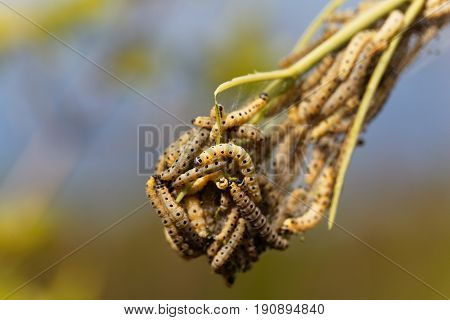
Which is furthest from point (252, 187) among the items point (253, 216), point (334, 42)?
point (334, 42)

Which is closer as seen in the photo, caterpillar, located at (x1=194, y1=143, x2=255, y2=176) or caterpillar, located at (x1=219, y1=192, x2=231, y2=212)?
caterpillar, located at (x1=194, y1=143, x2=255, y2=176)

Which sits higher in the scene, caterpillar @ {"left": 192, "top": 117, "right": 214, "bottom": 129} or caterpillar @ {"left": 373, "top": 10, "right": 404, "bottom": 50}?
caterpillar @ {"left": 373, "top": 10, "right": 404, "bottom": 50}

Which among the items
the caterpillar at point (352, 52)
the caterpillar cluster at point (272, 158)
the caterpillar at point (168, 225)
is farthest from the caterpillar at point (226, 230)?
the caterpillar at point (352, 52)

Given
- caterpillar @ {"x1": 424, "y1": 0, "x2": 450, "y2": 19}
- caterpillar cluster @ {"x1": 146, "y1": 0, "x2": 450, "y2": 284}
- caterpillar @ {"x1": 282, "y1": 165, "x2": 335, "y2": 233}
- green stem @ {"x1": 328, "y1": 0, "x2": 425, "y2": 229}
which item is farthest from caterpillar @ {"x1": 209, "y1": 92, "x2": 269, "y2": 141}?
caterpillar @ {"x1": 424, "y1": 0, "x2": 450, "y2": 19}

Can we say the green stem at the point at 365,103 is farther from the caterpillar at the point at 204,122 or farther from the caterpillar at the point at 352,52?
the caterpillar at the point at 204,122

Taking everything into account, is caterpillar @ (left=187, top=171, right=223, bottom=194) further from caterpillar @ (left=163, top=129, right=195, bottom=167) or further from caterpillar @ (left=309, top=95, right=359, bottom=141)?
caterpillar @ (left=309, top=95, right=359, bottom=141)

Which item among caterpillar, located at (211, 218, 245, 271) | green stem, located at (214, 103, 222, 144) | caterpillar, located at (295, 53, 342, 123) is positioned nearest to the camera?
green stem, located at (214, 103, 222, 144)

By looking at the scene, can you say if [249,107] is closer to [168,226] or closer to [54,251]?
[168,226]

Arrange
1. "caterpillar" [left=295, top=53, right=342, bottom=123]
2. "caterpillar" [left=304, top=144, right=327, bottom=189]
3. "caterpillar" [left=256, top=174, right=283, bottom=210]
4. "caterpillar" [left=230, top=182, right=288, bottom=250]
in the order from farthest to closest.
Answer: "caterpillar" [left=304, top=144, right=327, bottom=189], "caterpillar" [left=295, top=53, right=342, bottom=123], "caterpillar" [left=256, top=174, right=283, bottom=210], "caterpillar" [left=230, top=182, right=288, bottom=250]
